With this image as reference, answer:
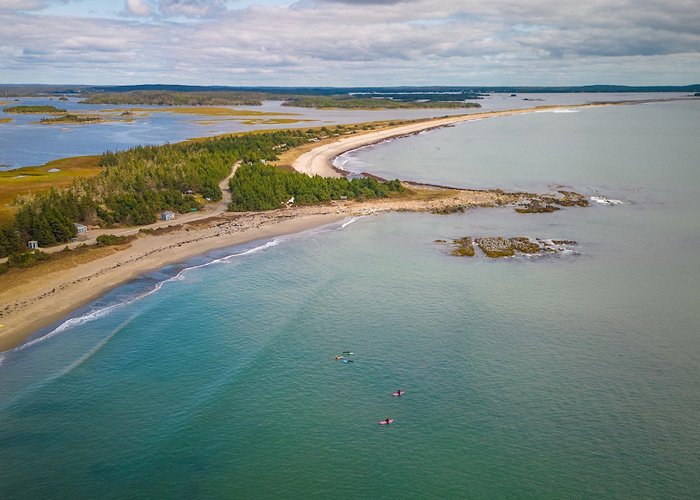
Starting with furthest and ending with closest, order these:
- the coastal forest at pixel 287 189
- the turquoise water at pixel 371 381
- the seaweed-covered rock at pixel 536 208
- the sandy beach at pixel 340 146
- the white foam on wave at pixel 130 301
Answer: the sandy beach at pixel 340 146, the coastal forest at pixel 287 189, the seaweed-covered rock at pixel 536 208, the white foam on wave at pixel 130 301, the turquoise water at pixel 371 381

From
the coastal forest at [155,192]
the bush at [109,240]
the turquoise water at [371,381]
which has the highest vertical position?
the coastal forest at [155,192]

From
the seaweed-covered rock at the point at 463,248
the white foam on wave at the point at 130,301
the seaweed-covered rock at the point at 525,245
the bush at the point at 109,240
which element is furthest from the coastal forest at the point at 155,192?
the seaweed-covered rock at the point at 525,245

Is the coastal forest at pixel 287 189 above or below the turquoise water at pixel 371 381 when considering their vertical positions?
above

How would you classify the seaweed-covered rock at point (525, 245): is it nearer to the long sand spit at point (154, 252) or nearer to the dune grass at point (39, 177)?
the long sand spit at point (154, 252)

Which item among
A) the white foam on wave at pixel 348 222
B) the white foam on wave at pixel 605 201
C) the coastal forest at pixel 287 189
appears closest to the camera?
the white foam on wave at pixel 348 222

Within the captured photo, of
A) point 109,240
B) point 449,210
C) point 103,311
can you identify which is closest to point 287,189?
point 449,210

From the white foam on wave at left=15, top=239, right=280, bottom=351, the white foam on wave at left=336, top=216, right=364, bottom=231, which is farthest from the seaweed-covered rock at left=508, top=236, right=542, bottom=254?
the white foam on wave at left=15, top=239, right=280, bottom=351

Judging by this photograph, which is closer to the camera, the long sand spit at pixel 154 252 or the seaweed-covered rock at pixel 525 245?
the long sand spit at pixel 154 252
